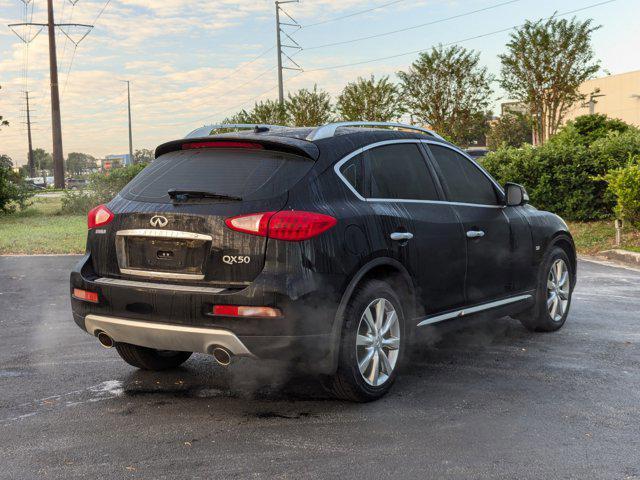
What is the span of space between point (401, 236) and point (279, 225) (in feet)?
3.39

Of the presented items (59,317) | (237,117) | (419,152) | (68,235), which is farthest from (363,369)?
(237,117)

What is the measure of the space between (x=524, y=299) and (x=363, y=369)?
7.57 feet

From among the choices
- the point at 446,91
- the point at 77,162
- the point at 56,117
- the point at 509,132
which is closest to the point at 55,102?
the point at 56,117

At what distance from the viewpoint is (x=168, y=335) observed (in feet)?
15.3

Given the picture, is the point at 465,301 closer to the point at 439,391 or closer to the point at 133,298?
the point at 439,391

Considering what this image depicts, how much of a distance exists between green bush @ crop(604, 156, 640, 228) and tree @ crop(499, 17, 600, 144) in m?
17.6

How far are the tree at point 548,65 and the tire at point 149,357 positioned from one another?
28.0 metres

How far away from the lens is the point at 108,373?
232 inches

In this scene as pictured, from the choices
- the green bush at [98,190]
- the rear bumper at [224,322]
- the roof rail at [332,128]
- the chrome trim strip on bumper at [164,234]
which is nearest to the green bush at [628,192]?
the roof rail at [332,128]

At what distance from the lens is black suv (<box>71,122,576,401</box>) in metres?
4.52

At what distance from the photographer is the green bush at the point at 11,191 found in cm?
2783

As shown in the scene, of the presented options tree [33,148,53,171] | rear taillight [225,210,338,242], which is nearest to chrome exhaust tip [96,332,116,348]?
rear taillight [225,210,338,242]

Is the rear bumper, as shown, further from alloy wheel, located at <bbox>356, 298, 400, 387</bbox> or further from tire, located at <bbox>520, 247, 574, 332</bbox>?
tire, located at <bbox>520, 247, 574, 332</bbox>

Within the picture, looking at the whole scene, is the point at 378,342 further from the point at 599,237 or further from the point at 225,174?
the point at 599,237
